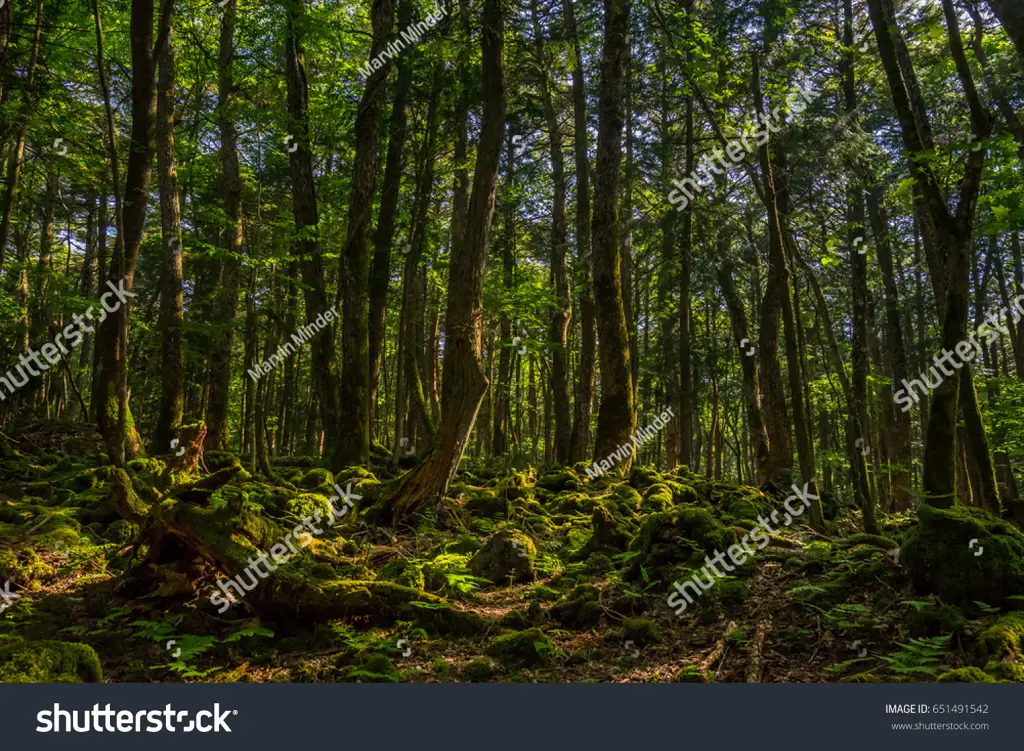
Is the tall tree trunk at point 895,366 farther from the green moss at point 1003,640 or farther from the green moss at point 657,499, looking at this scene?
the green moss at point 1003,640

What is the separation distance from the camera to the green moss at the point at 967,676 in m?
3.98

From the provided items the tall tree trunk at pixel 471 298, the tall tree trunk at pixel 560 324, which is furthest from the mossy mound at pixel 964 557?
the tall tree trunk at pixel 560 324

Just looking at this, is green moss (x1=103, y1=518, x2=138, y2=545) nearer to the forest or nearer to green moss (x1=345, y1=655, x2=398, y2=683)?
the forest

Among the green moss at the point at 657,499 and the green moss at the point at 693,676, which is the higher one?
the green moss at the point at 657,499

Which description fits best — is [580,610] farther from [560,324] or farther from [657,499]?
[560,324]

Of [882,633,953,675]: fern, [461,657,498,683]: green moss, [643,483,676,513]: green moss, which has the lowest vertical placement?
[461,657,498,683]: green moss

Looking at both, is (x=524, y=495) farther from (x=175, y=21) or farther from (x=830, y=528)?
(x=175, y=21)

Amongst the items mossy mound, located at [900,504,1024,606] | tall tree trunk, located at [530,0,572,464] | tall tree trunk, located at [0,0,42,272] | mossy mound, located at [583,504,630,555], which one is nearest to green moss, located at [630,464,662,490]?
mossy mound, located at [583,504,630,555]

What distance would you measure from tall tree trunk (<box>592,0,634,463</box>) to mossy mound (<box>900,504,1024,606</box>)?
6.69m

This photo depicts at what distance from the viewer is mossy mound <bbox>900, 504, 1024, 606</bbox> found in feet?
16.6

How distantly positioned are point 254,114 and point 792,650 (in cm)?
1239

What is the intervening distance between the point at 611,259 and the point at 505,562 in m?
6.49

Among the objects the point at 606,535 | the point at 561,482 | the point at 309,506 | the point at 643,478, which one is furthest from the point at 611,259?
the point at 309,506

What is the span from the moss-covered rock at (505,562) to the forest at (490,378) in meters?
0.05
